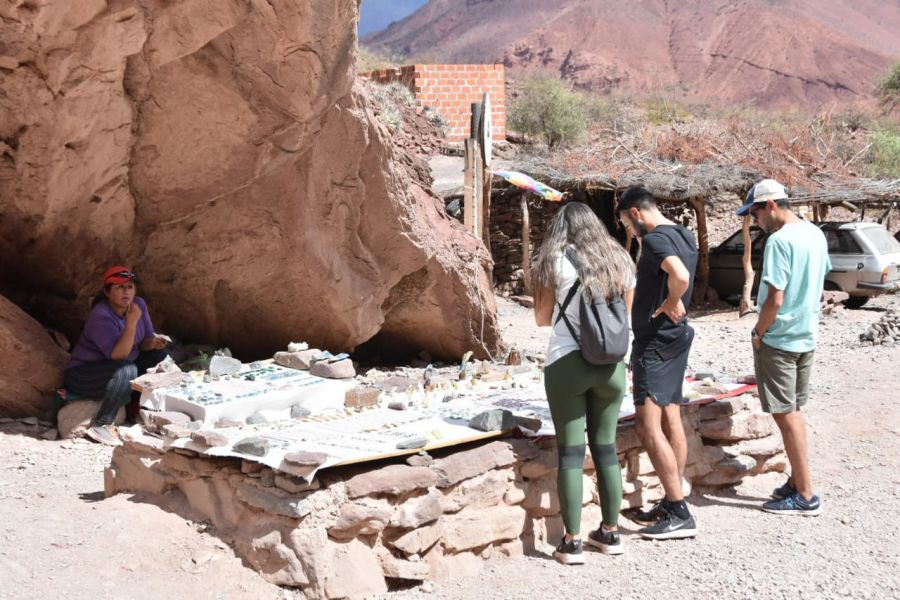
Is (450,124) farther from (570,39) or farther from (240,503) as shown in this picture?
(570,39)

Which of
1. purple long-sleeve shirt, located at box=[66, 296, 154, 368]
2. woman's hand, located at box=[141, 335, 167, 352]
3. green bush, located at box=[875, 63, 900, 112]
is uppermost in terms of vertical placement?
green bush, located at box=[875, 63, 900, 112]

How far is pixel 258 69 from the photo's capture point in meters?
5.29

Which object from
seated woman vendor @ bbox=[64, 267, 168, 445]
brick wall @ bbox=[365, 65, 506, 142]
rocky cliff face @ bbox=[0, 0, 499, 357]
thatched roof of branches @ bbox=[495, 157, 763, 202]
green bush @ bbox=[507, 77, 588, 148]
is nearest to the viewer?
rocky cliff face @ bbox=[0, 0, 499, 357]

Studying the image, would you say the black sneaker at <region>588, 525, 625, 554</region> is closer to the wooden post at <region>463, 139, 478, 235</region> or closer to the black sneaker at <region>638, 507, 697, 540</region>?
the black sneaker at <region>638, 507, 697, 540</region>

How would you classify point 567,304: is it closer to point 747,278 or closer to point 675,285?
point 675,285

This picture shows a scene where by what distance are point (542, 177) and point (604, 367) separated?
1185 cm

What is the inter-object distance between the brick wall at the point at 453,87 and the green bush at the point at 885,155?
8.18 meters

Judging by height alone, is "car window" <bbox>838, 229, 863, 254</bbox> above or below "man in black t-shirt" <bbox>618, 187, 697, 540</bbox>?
below

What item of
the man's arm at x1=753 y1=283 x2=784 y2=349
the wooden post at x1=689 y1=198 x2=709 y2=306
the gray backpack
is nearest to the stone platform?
the gray backpack

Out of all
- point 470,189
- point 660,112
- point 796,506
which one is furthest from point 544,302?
point 660,112

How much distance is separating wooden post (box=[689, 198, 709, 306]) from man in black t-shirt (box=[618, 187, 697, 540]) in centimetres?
1116

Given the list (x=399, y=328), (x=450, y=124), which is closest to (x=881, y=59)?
(x=450, y=124)

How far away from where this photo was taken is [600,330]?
3.59m

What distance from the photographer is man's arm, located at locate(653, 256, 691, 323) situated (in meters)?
3.83
